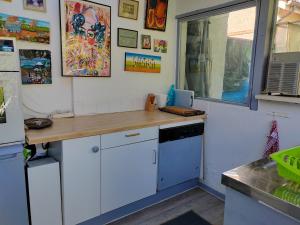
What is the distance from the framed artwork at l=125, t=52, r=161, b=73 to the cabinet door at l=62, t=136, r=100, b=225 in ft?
3.45

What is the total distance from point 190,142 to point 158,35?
132cm

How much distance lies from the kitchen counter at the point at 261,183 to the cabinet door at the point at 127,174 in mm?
1171

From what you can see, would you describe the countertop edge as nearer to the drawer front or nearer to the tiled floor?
the drawer front

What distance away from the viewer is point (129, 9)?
97.9 inches

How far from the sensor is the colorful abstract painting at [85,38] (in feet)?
6.97

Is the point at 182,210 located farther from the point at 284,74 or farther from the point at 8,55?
the point at 8,55

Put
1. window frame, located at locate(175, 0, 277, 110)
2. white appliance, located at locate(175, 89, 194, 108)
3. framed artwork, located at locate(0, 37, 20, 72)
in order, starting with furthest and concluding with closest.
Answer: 1. white appliance, located at locate(175, 89, 194, 108)
2. window frame, located at locate(175, 0, 277, 110)
3. framed artwork, located at locate(0, 37, 20, 72)

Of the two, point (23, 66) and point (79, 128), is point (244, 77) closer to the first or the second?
point (79, 128)

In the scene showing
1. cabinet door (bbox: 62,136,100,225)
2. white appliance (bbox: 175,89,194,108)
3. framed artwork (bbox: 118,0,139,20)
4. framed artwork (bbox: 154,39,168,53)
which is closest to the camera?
cabinet door (bbox: 62,136,100,225)

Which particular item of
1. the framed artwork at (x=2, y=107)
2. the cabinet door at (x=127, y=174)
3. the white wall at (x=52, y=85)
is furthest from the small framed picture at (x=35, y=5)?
the cabinet door at (x=127, y=174)

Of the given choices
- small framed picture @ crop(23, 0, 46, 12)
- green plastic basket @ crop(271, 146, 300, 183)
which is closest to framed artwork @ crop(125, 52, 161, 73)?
small framed picture @ crop(23, 0, 46, 12)

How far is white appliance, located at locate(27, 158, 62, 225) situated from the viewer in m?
1.65

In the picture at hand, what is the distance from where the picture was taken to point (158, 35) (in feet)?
9.14

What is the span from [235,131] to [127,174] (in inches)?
45.8
